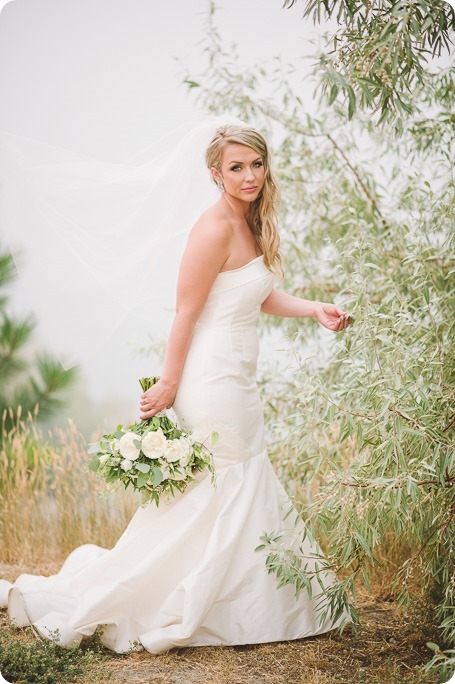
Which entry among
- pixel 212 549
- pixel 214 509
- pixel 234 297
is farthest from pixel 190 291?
pixel 212 549

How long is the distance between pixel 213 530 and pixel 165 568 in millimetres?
220

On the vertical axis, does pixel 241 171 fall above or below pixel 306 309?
above

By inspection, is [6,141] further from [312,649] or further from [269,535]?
[312,649]

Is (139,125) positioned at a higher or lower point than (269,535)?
higher

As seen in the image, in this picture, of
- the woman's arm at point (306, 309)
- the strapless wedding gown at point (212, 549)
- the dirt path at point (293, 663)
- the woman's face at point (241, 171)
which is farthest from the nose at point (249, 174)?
the dirt path at point (293, 663)

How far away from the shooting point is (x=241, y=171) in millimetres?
2572

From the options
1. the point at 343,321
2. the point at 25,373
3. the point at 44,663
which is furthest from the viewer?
the point at 25,373

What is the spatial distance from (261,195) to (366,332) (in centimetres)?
65

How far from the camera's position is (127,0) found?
A: 159 inches

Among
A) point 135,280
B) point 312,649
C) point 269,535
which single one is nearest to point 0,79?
point 135,280

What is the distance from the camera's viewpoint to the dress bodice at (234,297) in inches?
101

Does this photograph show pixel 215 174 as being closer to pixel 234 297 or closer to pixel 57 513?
pixel 234 297

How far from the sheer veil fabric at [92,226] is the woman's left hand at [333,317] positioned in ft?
1.85

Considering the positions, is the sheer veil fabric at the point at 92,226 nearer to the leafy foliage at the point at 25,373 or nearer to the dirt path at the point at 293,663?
the dirt path at the point at 293,663
